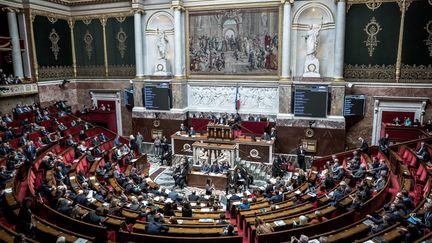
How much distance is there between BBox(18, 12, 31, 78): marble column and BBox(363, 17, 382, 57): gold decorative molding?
20.9 meters

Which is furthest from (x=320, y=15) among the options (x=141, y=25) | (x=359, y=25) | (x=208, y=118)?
(x=141, y=25)

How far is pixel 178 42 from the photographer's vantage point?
2153 centimetres

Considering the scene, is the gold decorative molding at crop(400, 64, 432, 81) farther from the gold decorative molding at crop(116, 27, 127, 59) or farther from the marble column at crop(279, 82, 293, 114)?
the gold decorative molding at crop(116, 27, 127, 59)

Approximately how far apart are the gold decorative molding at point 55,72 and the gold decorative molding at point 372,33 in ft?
67.5

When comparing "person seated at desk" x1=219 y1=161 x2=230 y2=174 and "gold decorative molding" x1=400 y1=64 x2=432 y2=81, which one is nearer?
"person seated at desk" x1=219 y1=161 x2=230 y2=174

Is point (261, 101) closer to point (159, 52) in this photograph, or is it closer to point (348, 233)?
point (159, 52)

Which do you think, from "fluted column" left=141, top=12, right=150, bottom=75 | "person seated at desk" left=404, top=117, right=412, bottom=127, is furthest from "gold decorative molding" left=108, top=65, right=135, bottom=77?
"person seated at desk" left=404, top=117, right=412, bottom=127

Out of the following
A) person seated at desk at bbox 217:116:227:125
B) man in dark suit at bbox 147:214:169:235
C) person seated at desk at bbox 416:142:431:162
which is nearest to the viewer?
man in dark suit at bbox 147:214:169:235

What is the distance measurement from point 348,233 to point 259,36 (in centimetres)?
1476

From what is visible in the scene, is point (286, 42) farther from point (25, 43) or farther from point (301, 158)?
point (25, 43)

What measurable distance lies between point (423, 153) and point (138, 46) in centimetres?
1779

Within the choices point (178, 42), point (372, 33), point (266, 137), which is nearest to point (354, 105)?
point (372, 33)

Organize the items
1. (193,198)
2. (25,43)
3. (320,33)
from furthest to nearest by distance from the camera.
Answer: (25,43) → (320,33) → (193,198)

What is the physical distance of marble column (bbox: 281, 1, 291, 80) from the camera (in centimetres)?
1917
